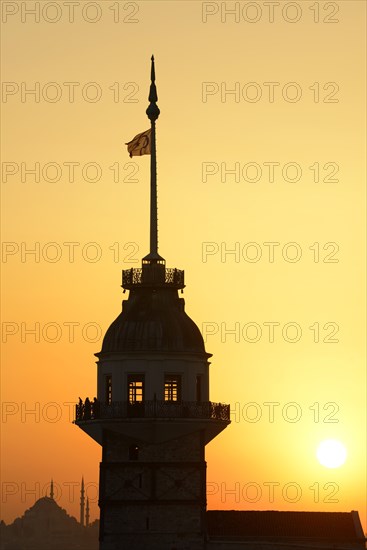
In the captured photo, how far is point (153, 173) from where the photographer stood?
389ft

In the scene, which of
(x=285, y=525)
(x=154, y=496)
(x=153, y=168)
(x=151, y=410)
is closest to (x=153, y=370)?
(x=151, y=410)

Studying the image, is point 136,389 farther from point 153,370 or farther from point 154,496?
point 154,496

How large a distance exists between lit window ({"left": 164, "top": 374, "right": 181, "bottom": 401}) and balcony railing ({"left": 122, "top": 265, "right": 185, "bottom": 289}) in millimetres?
6881

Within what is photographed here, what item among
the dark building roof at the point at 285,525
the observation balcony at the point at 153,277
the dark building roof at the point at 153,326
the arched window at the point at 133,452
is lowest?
the dark building roof at the point at 285,525

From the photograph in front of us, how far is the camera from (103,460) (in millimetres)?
112500

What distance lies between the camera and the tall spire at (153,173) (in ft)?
383

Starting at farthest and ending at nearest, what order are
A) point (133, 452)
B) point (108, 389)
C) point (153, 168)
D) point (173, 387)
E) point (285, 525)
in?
point (153, 168), point (108, 389), point (285, 525), point (173, 387), point (133, 452)

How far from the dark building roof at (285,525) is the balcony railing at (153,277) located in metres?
16.4

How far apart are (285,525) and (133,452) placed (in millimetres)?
11900

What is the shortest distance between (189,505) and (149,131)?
27.8 meters

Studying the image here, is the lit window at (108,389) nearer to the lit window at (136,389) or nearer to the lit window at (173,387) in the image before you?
the lit window at (136,389)

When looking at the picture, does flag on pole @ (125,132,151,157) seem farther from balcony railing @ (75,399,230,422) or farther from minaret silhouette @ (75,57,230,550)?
balcony railing @ (75,399,230,422)

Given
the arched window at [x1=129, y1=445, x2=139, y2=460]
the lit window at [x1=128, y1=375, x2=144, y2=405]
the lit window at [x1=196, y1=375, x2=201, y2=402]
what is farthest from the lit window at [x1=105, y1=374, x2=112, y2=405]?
the lit window at [x1=196, y1=375, x2=201, y2=402]

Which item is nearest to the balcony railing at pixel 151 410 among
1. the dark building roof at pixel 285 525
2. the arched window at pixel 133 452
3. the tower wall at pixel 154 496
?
the tower wall at pixel 154 496
